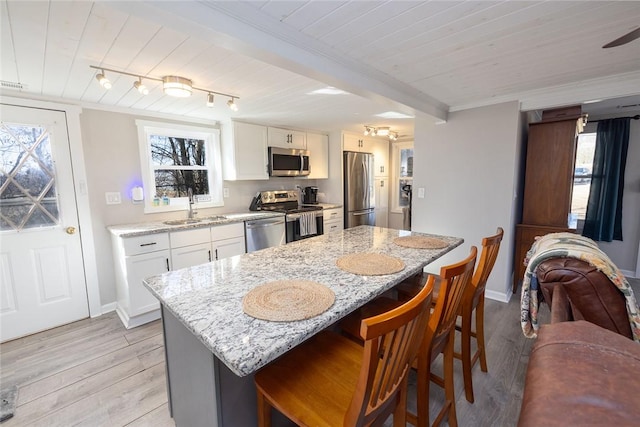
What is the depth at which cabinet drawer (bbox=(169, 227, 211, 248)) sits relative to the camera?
282cm

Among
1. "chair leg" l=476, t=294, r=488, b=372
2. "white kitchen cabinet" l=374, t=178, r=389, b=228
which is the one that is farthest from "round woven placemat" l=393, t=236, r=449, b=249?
"white kitchen cabinet" l=374, t=178, r=389, b=228

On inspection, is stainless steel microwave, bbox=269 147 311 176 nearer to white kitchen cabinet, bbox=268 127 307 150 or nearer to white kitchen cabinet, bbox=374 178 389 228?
white kitchen cabinet, bbox=268 127 307 150

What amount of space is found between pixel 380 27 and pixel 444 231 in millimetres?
2580

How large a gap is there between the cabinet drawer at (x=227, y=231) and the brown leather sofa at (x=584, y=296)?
2.88 metres

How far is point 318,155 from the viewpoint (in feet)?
15.1

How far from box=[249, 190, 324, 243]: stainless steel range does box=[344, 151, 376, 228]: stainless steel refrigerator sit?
659mm

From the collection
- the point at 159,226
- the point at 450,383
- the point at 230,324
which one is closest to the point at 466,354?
the point at 450,383

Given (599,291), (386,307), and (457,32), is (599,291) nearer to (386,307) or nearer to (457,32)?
(386,307)

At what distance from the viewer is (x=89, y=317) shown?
2869 mm

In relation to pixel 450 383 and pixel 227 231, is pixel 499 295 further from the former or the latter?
pixel 227 231

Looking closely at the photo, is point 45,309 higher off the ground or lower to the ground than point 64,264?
lower

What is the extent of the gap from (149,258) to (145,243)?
152 millimetres

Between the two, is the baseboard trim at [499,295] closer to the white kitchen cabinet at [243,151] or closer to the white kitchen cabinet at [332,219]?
the white kitchen cabinet at [332,219]

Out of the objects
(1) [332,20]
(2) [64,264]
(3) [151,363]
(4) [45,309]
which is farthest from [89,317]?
(1) [332,20]
